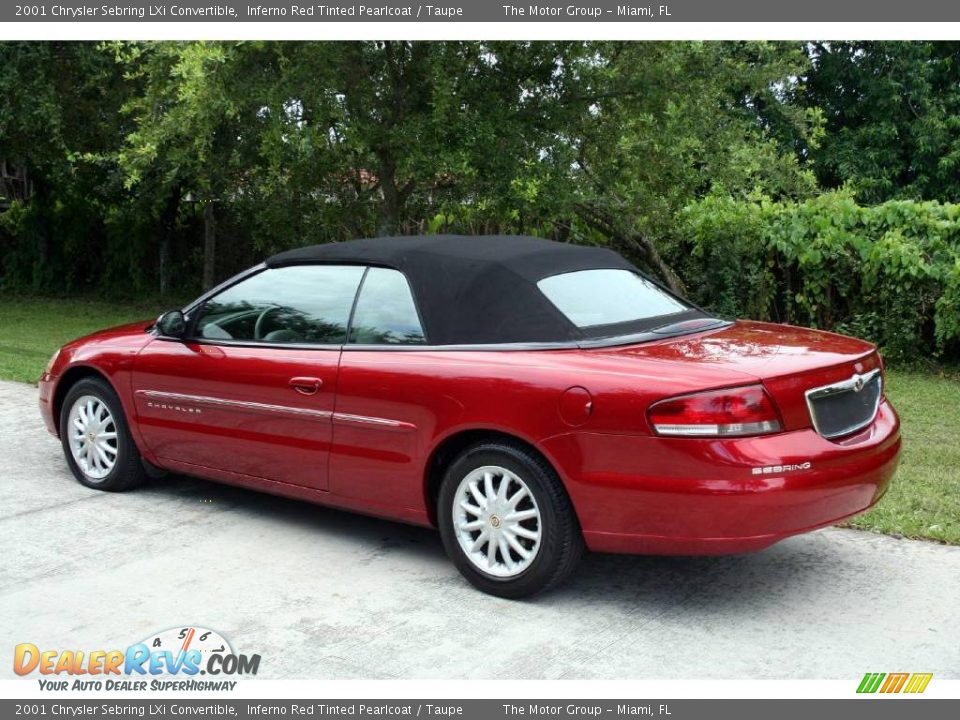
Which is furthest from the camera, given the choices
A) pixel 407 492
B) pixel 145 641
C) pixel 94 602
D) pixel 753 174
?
pixel 753 174

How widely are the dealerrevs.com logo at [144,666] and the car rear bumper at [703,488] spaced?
4.76 feet

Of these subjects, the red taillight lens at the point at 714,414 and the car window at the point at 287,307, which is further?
the car window at the point at 287,307

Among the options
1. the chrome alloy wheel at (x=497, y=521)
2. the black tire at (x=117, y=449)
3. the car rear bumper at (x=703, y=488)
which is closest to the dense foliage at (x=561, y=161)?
the black tire at (x=117, y=449)

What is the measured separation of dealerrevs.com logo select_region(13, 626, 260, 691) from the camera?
4.11 metres

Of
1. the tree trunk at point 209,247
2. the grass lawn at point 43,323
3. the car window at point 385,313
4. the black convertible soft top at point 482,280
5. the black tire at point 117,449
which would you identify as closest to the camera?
the black convertible soft top at point 482,280

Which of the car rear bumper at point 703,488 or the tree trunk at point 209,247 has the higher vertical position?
the tree trunk at point 209,247

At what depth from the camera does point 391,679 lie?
13.3 ft

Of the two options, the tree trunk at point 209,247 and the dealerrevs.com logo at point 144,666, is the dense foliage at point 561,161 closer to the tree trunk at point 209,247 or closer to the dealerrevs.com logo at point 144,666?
the tree trunk at point 209,247

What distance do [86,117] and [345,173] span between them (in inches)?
284

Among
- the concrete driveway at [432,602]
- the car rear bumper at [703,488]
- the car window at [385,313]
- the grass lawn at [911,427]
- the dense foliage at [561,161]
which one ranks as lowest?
the concrete driveway at [432,602]

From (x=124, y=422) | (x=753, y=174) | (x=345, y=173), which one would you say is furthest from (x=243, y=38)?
(x=753, y=174)

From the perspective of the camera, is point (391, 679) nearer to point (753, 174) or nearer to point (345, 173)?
point (345, 173)

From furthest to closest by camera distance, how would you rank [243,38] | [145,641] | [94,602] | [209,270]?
[209,270], [243,38], [94,602], [145,641]

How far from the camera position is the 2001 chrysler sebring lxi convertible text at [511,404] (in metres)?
4.44
